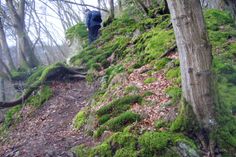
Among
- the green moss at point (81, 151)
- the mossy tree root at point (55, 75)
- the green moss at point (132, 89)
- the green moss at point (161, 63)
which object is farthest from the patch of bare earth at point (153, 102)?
the mossy tree root at point (55, 75)

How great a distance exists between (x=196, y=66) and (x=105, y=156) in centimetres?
214

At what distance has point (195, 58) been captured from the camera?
5.15 metres

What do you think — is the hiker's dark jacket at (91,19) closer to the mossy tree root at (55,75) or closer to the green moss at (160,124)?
the mossy tree root at (55,75)

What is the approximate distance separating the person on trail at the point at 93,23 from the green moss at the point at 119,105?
8.29m

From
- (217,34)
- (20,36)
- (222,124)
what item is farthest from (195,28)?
(20,36)

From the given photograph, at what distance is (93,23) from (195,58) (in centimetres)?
1037

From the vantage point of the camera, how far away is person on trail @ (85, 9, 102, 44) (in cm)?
1490

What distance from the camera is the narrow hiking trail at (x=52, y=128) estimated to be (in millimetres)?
6941

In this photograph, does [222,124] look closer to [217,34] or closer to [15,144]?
[217,34]

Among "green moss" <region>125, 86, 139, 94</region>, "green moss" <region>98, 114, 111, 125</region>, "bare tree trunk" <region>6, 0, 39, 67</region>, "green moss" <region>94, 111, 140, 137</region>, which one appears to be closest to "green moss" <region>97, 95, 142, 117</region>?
"green moss" <region>98, 114, 111, 125</region>

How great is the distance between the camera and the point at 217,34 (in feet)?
30.1

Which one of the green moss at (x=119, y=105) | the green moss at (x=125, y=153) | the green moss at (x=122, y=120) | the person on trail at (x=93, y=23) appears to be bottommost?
the green moss at (x=125, y=153)

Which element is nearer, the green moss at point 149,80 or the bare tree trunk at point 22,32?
the green moss at point 149,80

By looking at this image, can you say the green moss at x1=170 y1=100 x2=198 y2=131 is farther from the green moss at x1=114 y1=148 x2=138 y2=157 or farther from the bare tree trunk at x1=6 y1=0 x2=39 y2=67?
the bare tree trunk at x1=6 y1=0 x2=39 y2=67
